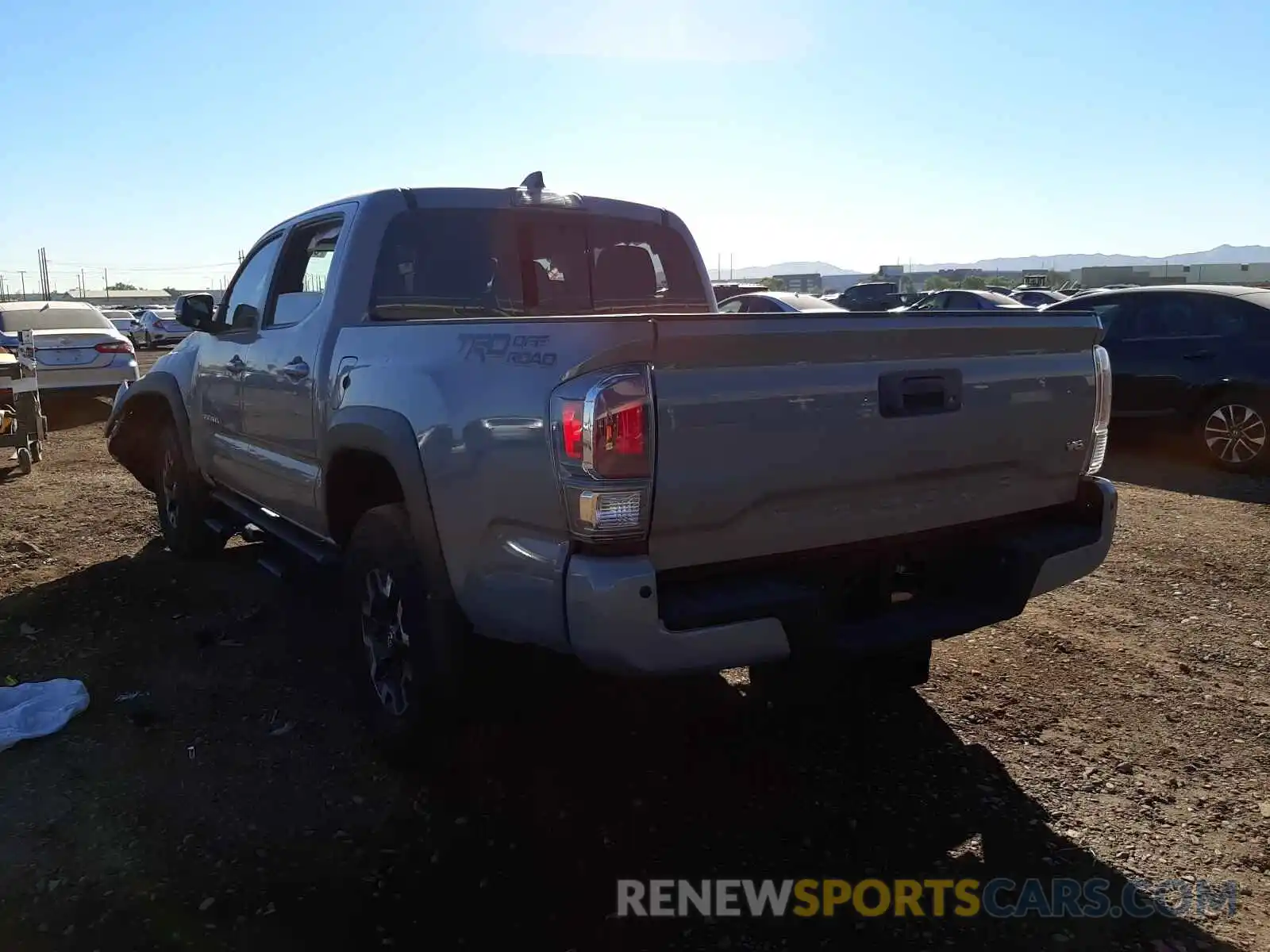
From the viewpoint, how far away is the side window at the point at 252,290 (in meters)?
4.97

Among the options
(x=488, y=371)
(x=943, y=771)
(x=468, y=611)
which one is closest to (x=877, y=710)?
(x=943, y=771)

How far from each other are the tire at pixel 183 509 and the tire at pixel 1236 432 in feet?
26.8

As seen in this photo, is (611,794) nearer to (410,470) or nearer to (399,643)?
(399,643)

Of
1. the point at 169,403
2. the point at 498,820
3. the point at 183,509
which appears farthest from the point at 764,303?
the point at 498,820

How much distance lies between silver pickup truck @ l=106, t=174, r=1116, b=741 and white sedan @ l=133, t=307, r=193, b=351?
109 feet

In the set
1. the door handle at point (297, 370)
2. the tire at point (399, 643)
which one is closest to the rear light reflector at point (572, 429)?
the tire at point (399, 643)

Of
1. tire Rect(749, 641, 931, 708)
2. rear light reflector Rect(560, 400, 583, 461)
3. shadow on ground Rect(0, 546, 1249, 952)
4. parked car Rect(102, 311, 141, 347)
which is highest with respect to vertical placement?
parked car Rect(102, 311, 141, 347)

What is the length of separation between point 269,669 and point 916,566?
3.03 m

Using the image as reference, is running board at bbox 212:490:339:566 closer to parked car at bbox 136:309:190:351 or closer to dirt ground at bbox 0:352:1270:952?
dirt ground at bbox 0:352:1270:952

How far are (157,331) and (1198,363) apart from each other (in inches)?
1320

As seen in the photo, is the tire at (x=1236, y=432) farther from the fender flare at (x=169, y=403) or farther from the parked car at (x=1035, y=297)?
the parked car at (x=1035, y=297)

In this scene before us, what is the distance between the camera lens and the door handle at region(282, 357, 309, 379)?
→ 4.13 meters

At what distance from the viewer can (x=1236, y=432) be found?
27.9 ft

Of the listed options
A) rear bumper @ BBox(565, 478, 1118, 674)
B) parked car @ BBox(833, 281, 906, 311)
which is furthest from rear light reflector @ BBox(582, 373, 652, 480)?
parked car @ BBox(833, 281, 906, 311)
